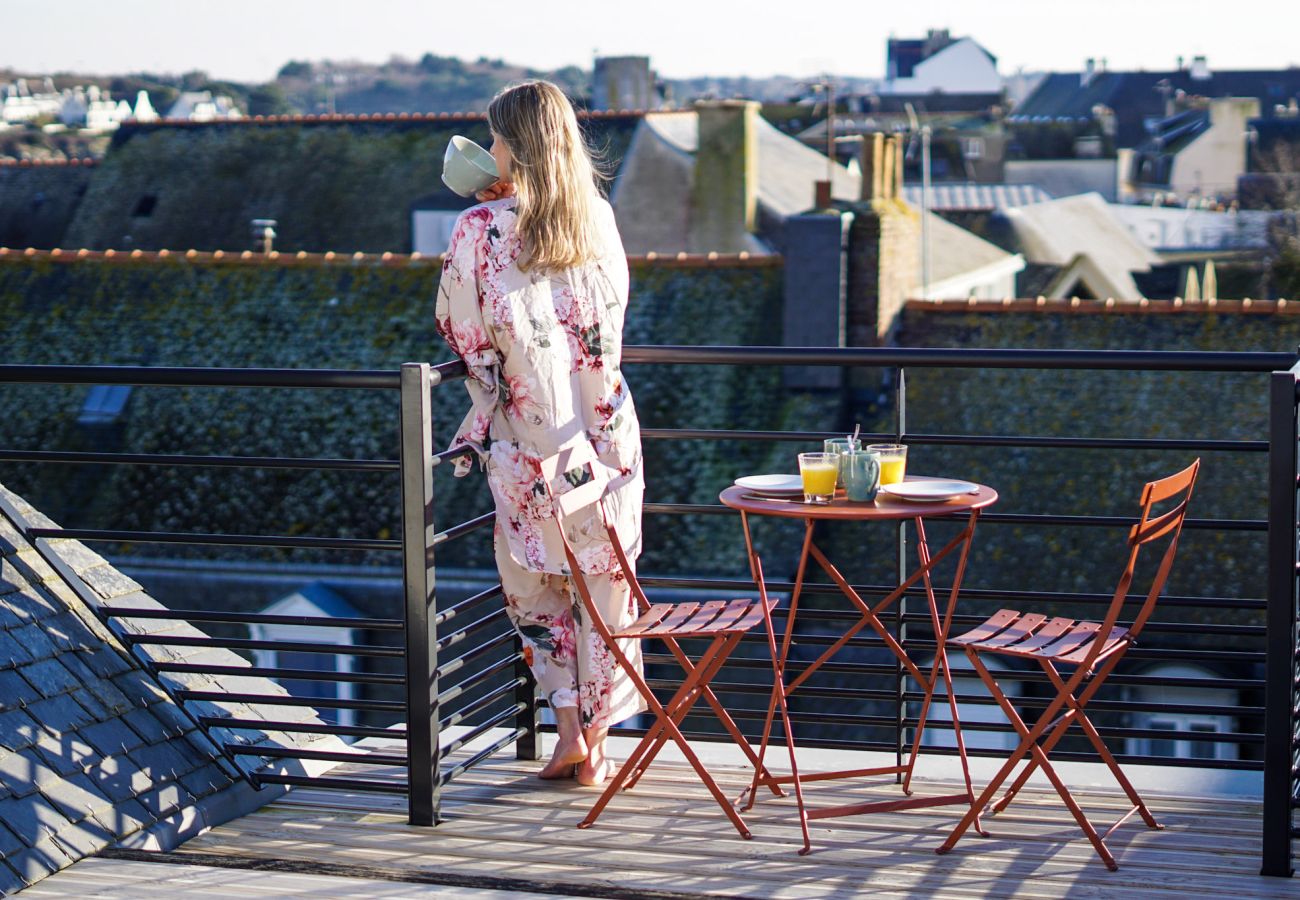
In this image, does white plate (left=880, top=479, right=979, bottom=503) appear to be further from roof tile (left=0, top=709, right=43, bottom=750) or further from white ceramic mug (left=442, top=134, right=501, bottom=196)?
roof tile (left=0, top=709, right=43, bottom=750)

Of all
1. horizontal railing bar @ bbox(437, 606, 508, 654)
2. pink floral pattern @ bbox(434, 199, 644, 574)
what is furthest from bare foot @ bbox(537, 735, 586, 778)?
pink floral pattern @ bbox(434, 199, 644, 574)

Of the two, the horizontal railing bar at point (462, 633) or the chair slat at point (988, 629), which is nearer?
the chair slat at point (988, 629)

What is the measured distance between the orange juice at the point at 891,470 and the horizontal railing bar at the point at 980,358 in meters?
0.30

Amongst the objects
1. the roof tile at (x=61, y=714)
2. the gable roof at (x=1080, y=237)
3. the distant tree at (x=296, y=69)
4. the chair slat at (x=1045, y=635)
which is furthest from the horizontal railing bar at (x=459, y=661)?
the distant tree at (x=296, y=69)

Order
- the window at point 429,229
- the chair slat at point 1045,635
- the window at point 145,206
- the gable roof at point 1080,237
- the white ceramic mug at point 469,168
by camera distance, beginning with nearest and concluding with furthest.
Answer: the chair slat at point 1045,635 < the white ceramic mug at point 469,168 < the window at point 429,229 < the window at point 145,206 < the gable roof at point 1080,237

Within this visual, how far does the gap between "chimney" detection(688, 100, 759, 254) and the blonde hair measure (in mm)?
23870

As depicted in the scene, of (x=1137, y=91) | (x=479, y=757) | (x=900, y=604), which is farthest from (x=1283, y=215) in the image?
(x=479, y=757)

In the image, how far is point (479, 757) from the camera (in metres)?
4.61

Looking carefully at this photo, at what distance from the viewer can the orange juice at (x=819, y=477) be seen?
3988 millimetres

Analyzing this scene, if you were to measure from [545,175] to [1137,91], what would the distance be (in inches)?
3377

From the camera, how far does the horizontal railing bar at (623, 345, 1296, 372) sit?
4121mm

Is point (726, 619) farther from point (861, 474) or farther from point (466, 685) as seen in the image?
point (466, 685)

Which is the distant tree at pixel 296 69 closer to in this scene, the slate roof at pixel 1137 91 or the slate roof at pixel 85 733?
the slate roof at pixel 1137 91

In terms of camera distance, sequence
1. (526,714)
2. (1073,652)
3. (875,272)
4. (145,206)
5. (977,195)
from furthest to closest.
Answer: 1. (977,195)
2. (145,206)
3. (875,272)
4. (526,714)
5. (1073,652)
